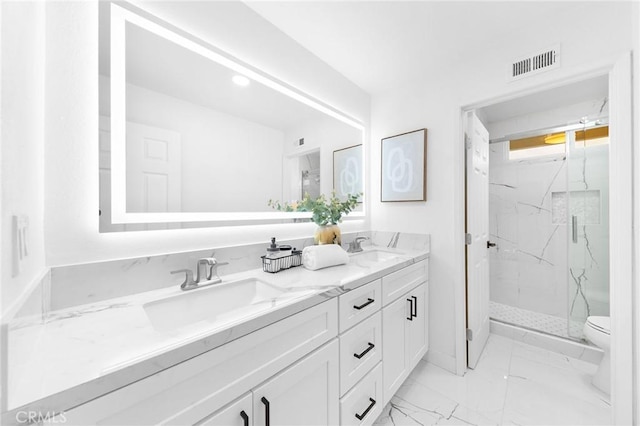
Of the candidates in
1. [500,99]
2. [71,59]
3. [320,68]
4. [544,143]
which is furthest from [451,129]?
[71,59]

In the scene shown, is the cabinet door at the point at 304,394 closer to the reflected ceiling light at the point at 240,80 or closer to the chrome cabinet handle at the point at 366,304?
the chrome cabinet handle at the point at 366,304

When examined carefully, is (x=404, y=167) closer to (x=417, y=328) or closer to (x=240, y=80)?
(x=417, y=328)

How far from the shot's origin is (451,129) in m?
1.79

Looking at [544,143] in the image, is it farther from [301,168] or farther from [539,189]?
[301,168]

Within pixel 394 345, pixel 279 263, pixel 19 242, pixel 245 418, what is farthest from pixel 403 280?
pixel 19 242

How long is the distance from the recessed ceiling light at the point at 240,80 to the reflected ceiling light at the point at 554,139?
10.2 feet

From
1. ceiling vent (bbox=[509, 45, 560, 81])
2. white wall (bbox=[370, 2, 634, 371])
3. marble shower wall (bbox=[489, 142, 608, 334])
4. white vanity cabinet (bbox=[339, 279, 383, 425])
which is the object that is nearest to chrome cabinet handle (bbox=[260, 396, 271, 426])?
white vanity cabinet (bbox=[339, 279, 383, 425])

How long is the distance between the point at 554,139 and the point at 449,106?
66.4 inches

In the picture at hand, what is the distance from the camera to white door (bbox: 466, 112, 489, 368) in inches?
72.2

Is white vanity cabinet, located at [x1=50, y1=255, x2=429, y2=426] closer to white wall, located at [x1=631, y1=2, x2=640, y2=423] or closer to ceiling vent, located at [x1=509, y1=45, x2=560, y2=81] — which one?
white wall, located at [x1=631, y1=2, x2=640, y2=423]

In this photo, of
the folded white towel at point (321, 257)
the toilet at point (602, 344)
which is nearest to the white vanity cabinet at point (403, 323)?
the folded white towel at point (321, 257)

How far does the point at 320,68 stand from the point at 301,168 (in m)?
0.77

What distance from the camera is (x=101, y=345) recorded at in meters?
0.58

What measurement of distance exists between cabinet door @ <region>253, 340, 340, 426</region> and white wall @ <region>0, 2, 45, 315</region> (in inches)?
25.9
